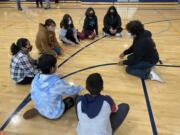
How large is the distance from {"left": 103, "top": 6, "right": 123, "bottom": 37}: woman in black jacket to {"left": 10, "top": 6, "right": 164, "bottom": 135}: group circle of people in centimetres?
57

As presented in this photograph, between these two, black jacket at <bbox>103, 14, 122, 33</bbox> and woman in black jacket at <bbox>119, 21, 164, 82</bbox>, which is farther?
black jacket at <bbox>103, 14, 122, 33</bbox>

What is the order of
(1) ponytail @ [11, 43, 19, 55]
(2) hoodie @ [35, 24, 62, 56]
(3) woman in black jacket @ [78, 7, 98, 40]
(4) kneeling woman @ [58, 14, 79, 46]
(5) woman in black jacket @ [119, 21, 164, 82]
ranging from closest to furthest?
(1) ponytail @ [11, 43, 19, 55] < (5) woman in black jacket @ [119, 21, 164, 82] < (2) hoodie @ [35, 24, 62, 56] < (4) kneeling woman @ [58, 14, 79, 46] < (3) woman in black jacket @ [78, 7, 98, 40]

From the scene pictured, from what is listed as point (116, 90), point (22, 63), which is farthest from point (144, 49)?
point (22, 63)

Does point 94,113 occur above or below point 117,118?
above

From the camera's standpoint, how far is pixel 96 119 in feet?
3.92

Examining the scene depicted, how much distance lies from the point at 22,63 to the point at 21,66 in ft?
0.17

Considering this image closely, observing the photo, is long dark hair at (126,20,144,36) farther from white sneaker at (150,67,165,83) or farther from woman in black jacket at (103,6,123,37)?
woman in black jacket at (103,6,123,37)

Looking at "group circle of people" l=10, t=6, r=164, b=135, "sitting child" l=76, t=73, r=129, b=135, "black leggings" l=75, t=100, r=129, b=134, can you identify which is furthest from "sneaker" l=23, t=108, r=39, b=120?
"black leggings" l=75, t=100, r=129, b=134

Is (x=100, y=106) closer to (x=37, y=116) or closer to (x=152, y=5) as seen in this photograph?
(x=37, y=116)

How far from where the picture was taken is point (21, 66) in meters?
2.18

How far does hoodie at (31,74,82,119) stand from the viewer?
1559mm

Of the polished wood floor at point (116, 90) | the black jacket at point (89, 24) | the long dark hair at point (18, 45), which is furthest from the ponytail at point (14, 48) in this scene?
the black jacket at point (89, 24)

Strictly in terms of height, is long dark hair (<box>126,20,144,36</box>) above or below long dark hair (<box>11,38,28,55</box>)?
above

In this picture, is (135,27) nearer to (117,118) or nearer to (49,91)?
(117,118)
